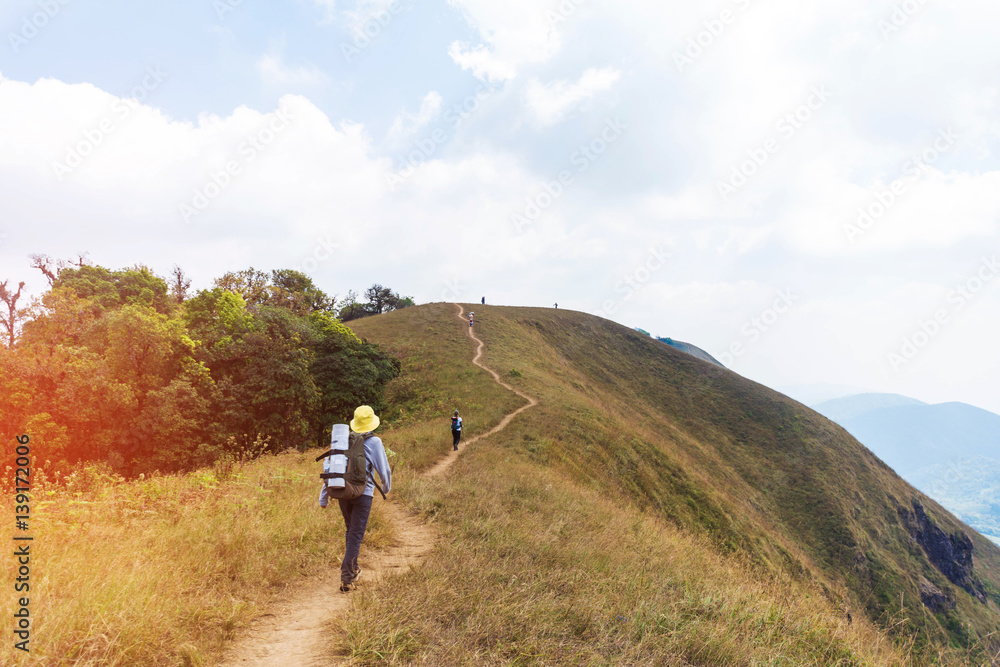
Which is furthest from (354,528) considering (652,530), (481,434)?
(481,434)

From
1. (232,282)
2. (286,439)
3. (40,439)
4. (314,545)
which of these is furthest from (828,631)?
(232,282)

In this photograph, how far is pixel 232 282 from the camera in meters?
46.8

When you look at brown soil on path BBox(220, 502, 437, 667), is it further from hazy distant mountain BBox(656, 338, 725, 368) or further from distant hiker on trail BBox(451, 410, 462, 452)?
hazy distant mountain BBox(656, 338, 725, 368)

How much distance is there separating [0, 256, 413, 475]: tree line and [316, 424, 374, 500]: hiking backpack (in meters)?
12.9

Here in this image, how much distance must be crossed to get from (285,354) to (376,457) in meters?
19.8

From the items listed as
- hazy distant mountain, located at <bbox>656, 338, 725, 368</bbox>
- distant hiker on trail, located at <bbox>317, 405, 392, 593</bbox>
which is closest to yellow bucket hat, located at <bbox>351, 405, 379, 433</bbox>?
distant hiker on trail, located at <bbox>317, 405, 392, 593</bbox>

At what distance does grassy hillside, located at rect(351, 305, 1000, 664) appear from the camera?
4.96 meters

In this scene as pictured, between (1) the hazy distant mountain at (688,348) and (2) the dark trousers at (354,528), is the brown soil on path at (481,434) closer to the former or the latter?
(2) the dark trousers at (354,528)

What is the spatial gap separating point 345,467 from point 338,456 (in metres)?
0.19

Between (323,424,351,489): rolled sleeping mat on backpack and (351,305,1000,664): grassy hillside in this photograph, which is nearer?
(351,305,1000,664): grassy hillside

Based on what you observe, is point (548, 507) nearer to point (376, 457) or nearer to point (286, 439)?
point (376, 457)

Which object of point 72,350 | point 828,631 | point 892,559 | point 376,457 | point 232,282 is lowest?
point 892,559

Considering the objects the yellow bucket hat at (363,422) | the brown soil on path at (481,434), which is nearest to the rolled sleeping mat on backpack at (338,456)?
the yellow bucket hat at (363,422)

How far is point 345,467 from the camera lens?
19.0ft
